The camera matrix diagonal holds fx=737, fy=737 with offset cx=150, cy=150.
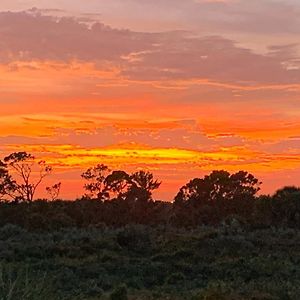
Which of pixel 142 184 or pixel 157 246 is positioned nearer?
pixel 157 246

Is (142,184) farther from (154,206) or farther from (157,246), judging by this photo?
(157,246)

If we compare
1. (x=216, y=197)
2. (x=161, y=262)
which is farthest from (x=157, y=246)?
(x=216, y=197)

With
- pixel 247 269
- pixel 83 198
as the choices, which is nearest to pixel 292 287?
pixel 247 269

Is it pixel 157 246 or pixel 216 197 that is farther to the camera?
pixel 216 197

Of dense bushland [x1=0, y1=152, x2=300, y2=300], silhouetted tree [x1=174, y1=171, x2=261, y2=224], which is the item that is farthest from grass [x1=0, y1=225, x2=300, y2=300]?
silhouetted tree [x1=174, y1=171, x2=261, y2=224]

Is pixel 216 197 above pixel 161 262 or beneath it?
above

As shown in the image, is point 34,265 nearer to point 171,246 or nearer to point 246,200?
point 171,246

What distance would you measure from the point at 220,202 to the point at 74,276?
20.7 metres

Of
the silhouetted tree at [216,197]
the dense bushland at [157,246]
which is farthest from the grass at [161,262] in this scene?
the silhouetted tree at [216,197]

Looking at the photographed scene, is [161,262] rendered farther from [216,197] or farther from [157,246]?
[216,197]

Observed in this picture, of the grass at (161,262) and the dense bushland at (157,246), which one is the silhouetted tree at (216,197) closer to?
the dense bushland at (157,246)

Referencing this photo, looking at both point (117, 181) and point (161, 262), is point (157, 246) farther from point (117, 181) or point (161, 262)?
point (117, 181)

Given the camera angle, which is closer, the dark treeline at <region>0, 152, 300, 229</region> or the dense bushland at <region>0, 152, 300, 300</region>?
the dense bushland at <region>0, 152, 300, 300</region>

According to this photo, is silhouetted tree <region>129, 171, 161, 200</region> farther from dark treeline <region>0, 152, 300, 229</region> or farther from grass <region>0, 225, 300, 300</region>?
grass <region>0, 225, 300, 300</region>
